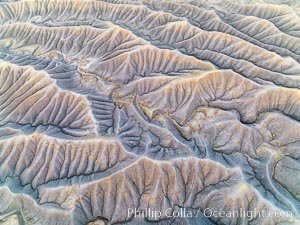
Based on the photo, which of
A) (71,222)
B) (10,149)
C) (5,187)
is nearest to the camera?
(71,222)

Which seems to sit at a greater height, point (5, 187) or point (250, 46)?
point (250, 46)

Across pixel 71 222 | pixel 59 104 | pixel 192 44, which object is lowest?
pixel 71 222

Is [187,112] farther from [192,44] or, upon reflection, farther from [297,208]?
[297,208]

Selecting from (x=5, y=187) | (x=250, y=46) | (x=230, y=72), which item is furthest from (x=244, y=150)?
(x=5, y=187)

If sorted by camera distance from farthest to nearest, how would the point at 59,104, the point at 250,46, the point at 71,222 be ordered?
the point at 250,46 < the point at 59,104 < the point at 71,222

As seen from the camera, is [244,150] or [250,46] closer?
[244,150]

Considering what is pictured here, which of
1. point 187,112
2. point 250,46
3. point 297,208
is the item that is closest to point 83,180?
point 187,112
